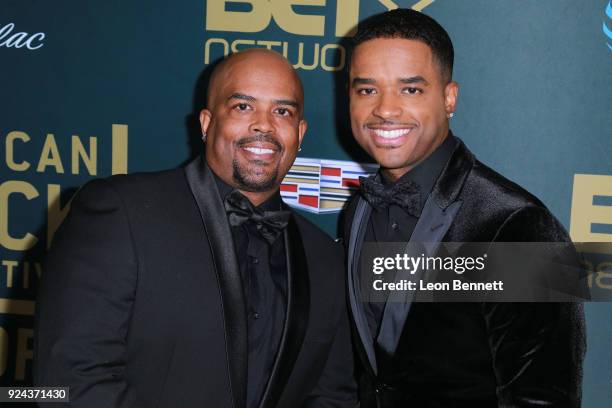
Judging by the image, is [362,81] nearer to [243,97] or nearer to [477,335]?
[243,97]

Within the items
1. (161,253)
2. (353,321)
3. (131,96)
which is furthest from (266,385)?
(131,96)

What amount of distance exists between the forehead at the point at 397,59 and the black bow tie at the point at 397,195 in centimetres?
37

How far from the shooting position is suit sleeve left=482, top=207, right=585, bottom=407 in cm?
178

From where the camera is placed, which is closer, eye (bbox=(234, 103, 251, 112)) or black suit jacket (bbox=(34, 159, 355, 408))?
black suit jacket (bbox=(34, 159, 355, 408))

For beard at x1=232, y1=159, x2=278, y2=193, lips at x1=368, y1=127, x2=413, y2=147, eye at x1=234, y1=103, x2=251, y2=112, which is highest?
eye at x1=234, y1=103, x2=251, y2=112

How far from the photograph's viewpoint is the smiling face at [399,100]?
2.12 m

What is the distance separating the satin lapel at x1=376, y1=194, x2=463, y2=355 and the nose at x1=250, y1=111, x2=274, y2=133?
0.59 metres

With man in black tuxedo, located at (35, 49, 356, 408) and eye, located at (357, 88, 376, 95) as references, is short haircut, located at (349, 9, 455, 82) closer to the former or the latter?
eye, located at (357, 88, 376, 95)

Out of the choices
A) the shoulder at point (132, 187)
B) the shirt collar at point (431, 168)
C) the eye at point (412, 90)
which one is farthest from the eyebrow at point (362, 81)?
the shoulder at point (132, 187)

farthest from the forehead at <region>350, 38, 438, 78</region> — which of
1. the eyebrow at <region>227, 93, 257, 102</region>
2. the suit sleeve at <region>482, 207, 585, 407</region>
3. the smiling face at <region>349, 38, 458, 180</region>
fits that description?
the suit sleeve at <region>482, 207, 585, 407</region>

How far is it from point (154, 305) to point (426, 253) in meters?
0.85

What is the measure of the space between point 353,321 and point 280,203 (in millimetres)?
499

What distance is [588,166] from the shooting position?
2.87 metres

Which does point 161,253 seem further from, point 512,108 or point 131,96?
point 512,108
